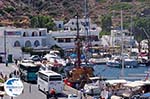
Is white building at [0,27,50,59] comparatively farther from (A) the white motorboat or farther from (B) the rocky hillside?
(B) the rocky hillside

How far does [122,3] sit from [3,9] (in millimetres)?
34776

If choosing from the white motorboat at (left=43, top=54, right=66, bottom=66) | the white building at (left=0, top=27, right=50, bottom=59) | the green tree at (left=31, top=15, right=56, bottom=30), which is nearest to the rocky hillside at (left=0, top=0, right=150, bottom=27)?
the green tree at (left=31, top=15, right=56, bottom=30)

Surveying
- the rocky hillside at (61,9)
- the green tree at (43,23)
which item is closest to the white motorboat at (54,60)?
the green tree at (43,23)

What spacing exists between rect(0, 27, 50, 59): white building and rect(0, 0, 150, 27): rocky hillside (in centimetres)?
1077

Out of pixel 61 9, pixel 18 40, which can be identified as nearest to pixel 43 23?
pixel 18 40

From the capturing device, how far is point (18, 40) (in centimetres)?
5416

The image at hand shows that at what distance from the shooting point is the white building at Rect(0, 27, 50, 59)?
166 ft

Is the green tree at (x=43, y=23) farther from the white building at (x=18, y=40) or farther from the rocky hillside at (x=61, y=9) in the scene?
the white building at (x=18, y=40)

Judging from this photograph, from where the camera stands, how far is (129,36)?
230 feet

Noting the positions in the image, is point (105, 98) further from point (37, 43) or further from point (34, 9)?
point (34, 9)

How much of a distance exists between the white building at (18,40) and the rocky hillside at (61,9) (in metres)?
10.8

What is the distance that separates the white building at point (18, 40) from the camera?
166 ft

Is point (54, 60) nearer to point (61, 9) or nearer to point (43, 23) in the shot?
point (43, 23)

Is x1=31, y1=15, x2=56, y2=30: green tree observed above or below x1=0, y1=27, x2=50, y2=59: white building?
above
